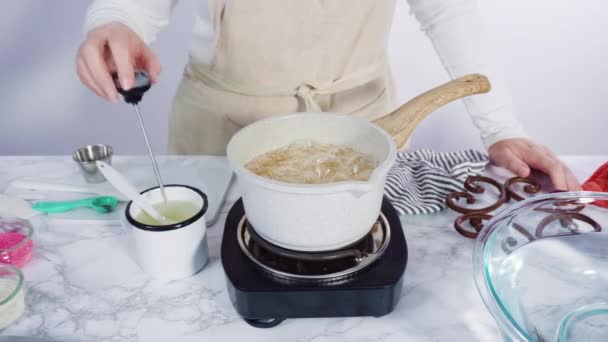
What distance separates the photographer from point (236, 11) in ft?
A: 3.39

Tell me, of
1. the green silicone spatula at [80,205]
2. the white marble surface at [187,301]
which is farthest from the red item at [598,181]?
the green silicone spatula at [80,205]

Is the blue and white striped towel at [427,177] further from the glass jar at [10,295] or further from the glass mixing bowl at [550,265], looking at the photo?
the glass jar at [10,295]

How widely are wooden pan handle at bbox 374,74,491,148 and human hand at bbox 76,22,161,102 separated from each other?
0.40 meters

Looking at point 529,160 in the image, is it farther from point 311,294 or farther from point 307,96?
point 311,294

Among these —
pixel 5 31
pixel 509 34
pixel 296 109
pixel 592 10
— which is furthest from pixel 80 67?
pixel 592 10

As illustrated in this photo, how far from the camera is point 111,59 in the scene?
88 centimetres

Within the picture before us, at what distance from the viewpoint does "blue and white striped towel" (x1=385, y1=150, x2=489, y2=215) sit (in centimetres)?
91

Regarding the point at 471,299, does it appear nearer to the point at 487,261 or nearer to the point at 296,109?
the point at 487,261

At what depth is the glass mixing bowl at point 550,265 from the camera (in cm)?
64

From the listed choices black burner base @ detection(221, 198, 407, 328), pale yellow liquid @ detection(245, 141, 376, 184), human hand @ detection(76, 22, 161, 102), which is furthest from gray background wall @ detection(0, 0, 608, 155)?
black burner base @ detection(221, 198, 407, 328)

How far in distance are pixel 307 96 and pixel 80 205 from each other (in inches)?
19.2

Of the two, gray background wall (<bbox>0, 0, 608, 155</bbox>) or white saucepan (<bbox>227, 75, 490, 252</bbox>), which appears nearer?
white saucepan (<bbox>227, 75, 490, 252</bbox>)

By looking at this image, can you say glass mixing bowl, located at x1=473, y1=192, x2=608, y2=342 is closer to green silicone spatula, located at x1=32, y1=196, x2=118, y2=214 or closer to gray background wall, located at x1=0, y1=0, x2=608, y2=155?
green silicone spatula, located at x1=32, y1=196, x2=118, y2=214

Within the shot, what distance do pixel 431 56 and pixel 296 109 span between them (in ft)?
3.83
